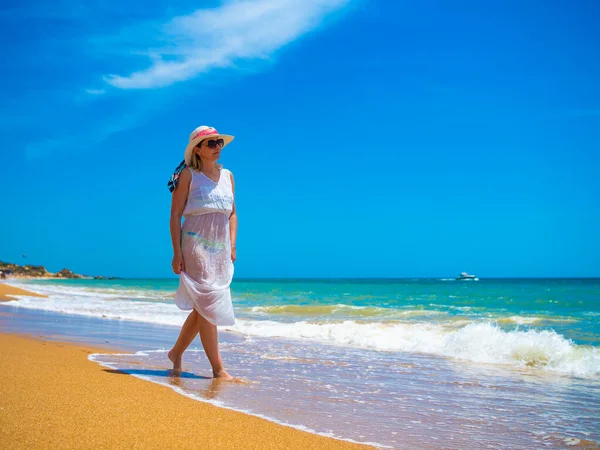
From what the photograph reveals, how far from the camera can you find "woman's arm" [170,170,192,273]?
437 centimetres

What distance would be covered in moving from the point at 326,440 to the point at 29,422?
1327 mm

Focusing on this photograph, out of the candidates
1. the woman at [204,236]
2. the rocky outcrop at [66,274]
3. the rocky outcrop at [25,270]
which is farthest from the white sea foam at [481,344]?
the rocky outcrop at [66,274]

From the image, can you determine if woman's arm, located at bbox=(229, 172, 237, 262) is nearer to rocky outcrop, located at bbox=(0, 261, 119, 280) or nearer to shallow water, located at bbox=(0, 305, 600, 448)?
shallow water, located at bbox=(0, 305, 600, 448)

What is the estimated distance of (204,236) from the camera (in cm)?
Result: 438

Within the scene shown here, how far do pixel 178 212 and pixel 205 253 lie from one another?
378 millimetres

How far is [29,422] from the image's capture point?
2.44 meters

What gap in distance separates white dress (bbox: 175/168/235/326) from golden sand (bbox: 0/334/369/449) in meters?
0.80

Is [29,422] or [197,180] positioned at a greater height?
[197,180]

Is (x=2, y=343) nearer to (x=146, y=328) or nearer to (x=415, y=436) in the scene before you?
(x=415, y=436)

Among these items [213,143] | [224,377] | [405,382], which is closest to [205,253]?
[213,143]

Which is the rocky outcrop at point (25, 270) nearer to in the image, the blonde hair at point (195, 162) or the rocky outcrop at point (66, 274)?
the rocky outcrop at point (66, 274)

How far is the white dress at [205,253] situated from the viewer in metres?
4.36

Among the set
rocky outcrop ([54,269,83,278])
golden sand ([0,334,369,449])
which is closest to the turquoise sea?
golden sand ([0,334,369,449])

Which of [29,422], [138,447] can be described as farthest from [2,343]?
[138,447]
